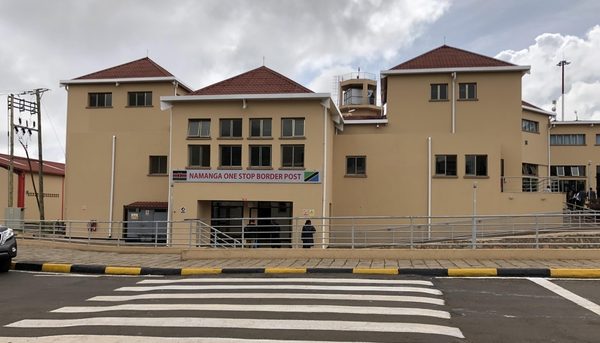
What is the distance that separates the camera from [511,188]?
27.4 metres

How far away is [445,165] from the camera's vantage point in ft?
84.7

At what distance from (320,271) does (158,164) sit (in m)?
18.7

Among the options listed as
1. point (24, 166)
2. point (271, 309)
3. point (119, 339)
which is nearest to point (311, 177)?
point (271, 309)

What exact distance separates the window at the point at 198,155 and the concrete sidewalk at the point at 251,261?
7498mm

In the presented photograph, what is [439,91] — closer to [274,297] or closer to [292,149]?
[292,149]

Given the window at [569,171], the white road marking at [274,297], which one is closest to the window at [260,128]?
the white road marking at [274,297]

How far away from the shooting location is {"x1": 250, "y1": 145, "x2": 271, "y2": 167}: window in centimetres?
2420

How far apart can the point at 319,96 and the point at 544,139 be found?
18.8 meters

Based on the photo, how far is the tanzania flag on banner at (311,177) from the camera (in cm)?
2346

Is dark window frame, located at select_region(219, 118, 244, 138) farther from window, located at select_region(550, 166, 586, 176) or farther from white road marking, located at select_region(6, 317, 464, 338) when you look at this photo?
window, located at select_region(550, 166, 586, 176)

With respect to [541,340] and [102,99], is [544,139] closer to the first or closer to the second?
[102,99]

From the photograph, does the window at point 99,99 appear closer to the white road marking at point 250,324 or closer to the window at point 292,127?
the window at point 292,127

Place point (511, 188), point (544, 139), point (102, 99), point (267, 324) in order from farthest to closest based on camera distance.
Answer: point (544, 139), point (102, 99), point (511, 188), point (267, 324)

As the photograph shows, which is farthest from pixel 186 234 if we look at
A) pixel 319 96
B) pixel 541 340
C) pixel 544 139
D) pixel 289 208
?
pixel 544 139
